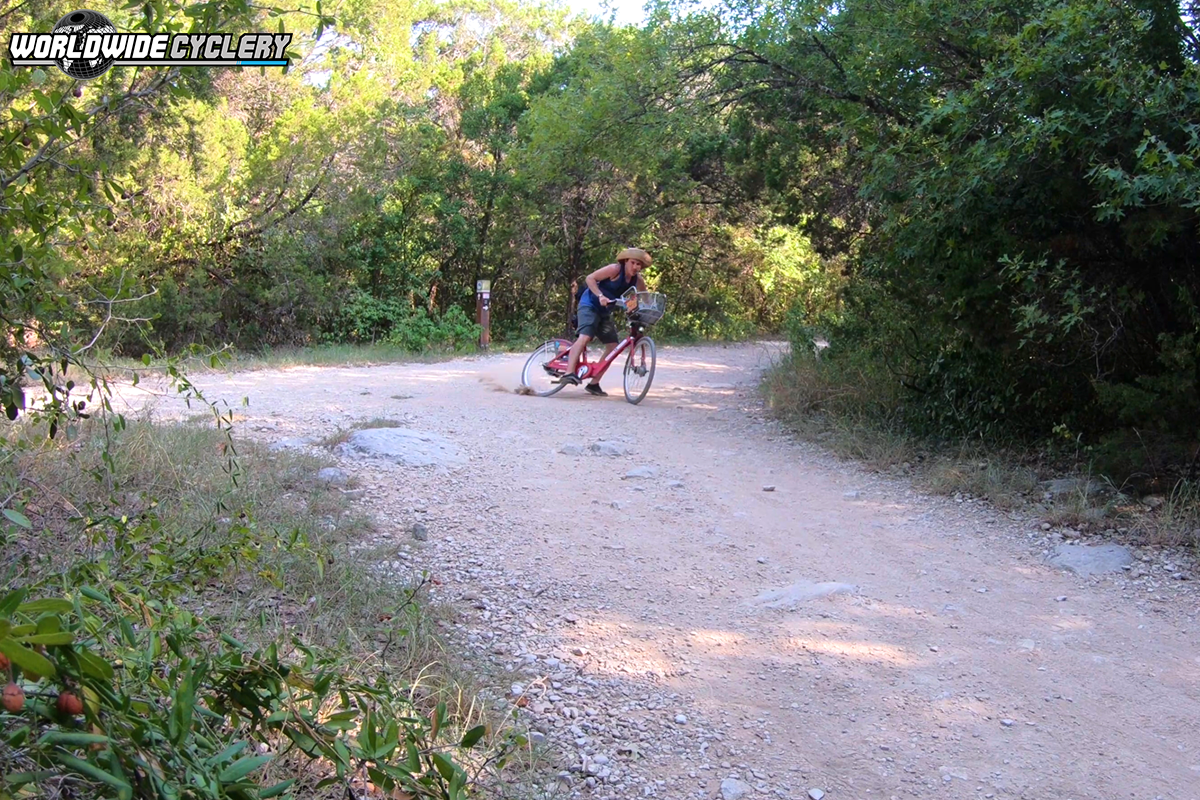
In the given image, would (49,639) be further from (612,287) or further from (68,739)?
(612,287)

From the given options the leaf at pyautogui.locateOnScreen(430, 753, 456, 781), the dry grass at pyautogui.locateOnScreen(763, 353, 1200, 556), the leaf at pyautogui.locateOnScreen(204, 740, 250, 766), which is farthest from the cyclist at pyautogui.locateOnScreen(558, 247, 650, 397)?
the leaf at pyautogui.locateOnScreen(204, 740, 250, 766)

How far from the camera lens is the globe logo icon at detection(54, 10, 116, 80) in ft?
14.7

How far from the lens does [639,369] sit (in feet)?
37.9

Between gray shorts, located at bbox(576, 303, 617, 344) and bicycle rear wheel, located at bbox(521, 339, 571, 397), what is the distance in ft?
2.20

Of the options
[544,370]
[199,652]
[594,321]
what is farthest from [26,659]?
[544,370]

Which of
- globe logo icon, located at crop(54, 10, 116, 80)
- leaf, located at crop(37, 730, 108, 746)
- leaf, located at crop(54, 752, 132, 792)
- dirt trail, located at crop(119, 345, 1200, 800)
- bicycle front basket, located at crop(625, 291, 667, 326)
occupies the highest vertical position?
globe logo icon, located at crop(54, 10, 116, 80)

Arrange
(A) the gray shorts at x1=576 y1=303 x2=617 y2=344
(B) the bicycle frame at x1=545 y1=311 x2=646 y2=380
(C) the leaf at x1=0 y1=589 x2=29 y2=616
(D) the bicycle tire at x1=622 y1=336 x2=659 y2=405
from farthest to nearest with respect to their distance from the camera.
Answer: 1. (A) the gray shorts at x1=576 y1=303 x2=617 y2=344
2. (B) the bicycle frame at x1=545 y1=311 x2=646 y2=380
3. (D) the bicycle tire at x1=622 y1=336 x2=659 y2=405
4. (C) the leaf at x1=0 y1=589 x2=29 y2=616

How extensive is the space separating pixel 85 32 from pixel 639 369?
7.46 m

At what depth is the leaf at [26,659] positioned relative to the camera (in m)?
1.31

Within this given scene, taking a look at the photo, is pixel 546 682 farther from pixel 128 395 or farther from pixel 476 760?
pixel 128 395

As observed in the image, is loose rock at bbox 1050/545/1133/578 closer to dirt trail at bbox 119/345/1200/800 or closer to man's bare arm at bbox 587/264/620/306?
dirt trail at bbox 119/345/1200/800

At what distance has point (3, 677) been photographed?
1592 millimetres

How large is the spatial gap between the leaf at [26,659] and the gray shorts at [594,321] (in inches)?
410

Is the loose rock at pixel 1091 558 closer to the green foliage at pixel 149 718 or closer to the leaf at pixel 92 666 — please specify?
the green foliage at pixel 149 718
